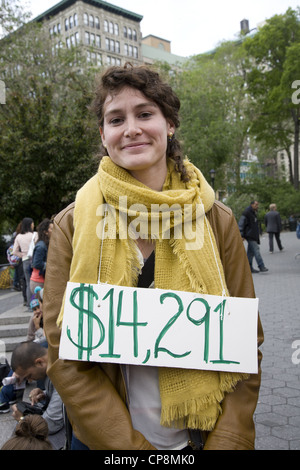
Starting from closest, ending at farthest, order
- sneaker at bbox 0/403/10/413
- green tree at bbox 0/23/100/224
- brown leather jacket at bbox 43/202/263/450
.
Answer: brown leather jacket at bbox 43/202/263/450
sneaker at bbox 0/403/10/413
green tree at bbox 0/23/100/224

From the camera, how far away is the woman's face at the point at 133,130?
152cm

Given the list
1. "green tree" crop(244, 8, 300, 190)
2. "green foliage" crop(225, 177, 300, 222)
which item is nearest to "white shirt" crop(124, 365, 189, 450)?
"green tree" crop(244, 8, 300, 190)

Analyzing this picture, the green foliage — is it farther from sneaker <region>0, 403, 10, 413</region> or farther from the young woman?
the young woman

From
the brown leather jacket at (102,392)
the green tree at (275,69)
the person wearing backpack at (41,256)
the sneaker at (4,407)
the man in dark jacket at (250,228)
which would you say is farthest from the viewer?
the green tree at (275,69)

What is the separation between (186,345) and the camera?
1.43 m

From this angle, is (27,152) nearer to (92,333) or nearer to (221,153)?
(92,333)

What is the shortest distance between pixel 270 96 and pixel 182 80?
19.2ft

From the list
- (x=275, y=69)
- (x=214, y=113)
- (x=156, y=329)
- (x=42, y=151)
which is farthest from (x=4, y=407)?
(x=275, y=69)

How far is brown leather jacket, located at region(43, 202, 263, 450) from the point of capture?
1.34 m

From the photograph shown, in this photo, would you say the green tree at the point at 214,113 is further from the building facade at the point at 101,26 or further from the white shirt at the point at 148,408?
the building facade at the point at 101,26

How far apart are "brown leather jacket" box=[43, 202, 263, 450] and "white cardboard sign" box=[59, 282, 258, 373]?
2.7 inches

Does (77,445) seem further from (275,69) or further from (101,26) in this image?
(101,26)

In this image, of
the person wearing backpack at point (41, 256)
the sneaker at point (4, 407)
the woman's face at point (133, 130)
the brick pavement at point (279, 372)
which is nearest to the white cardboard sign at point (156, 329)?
the woman's face at point (133, 130)

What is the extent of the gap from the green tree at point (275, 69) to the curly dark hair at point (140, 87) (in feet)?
84.4
